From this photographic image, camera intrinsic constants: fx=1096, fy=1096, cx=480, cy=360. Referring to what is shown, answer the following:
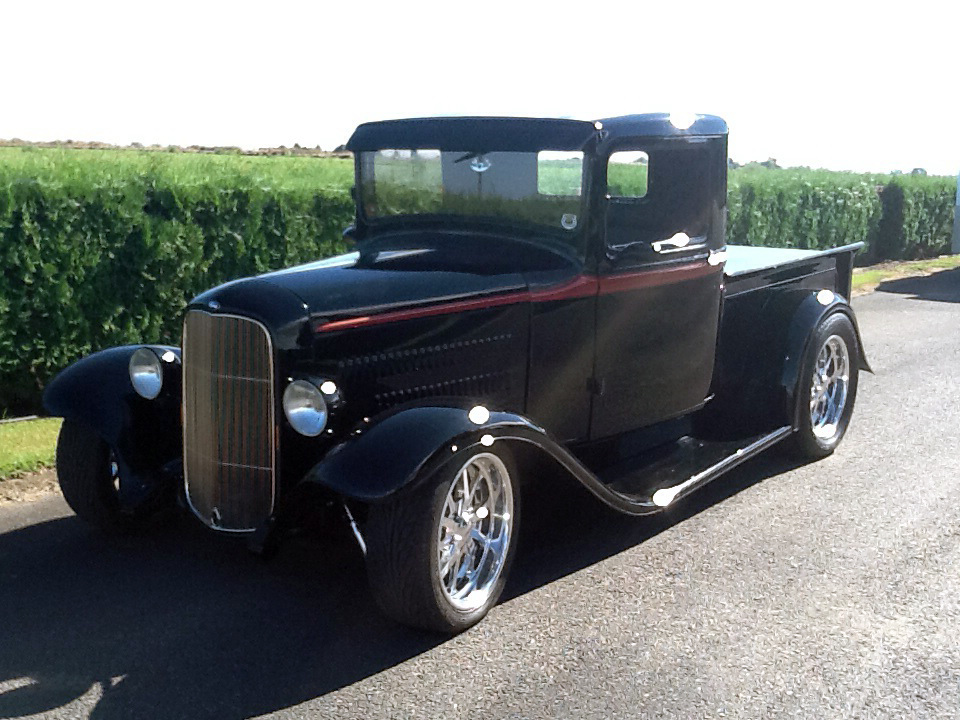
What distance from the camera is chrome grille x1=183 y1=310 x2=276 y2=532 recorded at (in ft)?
13.9

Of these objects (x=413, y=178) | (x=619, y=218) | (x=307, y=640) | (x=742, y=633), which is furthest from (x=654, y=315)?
(x=307, y=640)

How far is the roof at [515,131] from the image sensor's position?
16.5 ft

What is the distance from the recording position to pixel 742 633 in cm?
416

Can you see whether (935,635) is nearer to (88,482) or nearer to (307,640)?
(307,640)

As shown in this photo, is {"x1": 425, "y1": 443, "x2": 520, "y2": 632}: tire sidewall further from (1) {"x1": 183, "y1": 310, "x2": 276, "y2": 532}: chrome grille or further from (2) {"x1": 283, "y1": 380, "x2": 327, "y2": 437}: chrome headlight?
(1) {"x1": 183, "y1": 310, "x2": 276, "y2": 532}: chrome grille

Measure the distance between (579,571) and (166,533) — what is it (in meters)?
1.96

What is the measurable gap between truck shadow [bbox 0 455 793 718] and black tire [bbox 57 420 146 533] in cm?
11

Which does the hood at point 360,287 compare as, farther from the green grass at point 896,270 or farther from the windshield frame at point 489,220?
the green grass at point 896,270

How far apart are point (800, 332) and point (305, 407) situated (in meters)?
3.26

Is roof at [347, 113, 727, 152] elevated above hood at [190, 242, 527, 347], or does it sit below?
above

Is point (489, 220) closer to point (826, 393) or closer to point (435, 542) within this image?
point (435, 542)

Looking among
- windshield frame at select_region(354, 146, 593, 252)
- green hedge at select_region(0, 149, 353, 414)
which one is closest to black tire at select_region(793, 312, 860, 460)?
windshield frame at select_region(354, 146, 593, 252)

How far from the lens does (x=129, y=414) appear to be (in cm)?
491

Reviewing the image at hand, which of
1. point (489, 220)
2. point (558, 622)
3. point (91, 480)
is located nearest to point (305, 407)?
point (558, 622)
